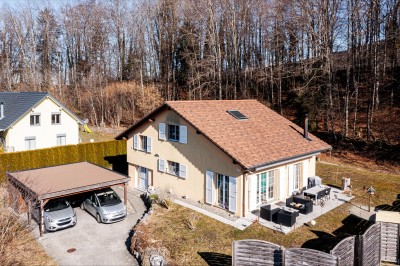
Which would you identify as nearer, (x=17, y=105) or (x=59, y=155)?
(x=59, y=155)

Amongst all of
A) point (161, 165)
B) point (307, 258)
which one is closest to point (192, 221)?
point (161, 165)

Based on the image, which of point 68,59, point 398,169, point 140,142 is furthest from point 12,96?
point 398,169

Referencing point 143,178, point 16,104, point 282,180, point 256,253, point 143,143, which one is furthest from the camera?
point 16,104

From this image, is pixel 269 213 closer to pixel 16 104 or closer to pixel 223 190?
pixel 223 190

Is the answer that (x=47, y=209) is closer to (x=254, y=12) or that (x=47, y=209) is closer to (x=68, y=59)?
(x=254, y=12)

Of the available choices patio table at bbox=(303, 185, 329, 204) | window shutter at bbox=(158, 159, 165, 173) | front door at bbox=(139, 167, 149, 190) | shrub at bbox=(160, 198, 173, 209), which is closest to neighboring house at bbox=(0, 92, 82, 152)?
front door at bbox=(139, 167, 149, 190)

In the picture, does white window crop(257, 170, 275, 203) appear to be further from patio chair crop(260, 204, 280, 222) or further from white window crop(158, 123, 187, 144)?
white window crop(158, 123, 187, 144)
